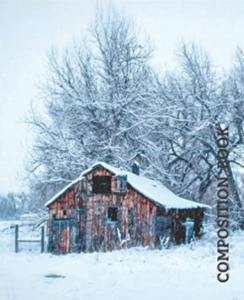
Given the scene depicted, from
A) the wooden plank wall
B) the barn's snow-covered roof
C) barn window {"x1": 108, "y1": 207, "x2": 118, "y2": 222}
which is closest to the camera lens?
the barn's snow-covered roof

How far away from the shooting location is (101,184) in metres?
9.09

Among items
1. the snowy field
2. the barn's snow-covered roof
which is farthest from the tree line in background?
the snowy field

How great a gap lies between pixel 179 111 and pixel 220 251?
21.4ft

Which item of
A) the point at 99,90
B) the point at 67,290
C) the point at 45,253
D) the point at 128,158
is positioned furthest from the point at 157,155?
the point at 67,290

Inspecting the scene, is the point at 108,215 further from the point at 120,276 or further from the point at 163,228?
the point at 120,276

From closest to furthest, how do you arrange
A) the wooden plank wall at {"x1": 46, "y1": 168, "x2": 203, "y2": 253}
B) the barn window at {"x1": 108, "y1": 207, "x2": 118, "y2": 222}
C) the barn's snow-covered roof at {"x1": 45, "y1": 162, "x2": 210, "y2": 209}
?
1. the barn's snow-covered roof at {"x1": 45, "y1": 162, "x2": 210, "y2": 209}
2. the wooden plank wall at {"x1": 46, "y1": 168, "x2": 203, "y2": 253}
3. the barn window at {"x1": 108, "y1": 207, "x2": 118, "y2": 222}

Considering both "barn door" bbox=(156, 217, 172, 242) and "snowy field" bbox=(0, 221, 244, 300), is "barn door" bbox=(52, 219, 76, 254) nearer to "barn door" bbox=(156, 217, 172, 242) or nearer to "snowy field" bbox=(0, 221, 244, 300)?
"snowy field" bbox=(0, 221, 244, 300)

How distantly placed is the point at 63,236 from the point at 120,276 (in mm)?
3091

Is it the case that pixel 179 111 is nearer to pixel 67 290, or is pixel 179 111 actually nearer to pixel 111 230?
pixel 111 230

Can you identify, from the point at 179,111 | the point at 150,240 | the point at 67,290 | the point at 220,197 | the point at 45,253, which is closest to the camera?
the point at 67,290

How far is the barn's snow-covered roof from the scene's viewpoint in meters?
8.96

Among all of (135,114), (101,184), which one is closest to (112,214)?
(101,184)

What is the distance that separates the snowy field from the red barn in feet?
4.27

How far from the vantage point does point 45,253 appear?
8477mm
